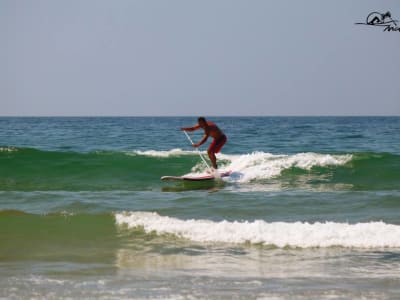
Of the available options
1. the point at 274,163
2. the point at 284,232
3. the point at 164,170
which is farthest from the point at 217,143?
the point at 284,232

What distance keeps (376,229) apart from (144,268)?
369 cm

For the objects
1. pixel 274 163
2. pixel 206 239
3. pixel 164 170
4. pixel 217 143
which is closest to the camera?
pixel 206 239

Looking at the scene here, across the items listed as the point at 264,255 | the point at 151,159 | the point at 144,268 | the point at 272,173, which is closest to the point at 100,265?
the point at 144,268

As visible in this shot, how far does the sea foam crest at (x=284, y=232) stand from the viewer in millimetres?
8617

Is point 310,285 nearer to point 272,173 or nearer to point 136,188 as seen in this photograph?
point 136,188

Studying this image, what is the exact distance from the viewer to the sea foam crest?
8617mm

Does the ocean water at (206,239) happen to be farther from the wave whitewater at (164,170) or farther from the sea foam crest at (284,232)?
the wave whitewater at (164,170)

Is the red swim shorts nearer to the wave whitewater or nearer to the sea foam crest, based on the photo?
the wave whitewater

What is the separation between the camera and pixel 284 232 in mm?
9000

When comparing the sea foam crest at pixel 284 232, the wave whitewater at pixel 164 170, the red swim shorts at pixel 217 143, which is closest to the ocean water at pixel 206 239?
the sea foam crest at pixel 284 232

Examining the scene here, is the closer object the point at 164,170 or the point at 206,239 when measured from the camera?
the point at 206,239

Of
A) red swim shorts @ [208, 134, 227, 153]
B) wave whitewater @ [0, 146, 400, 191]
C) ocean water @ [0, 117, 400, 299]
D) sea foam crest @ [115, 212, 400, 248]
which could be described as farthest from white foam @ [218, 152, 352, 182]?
sea foam crest @ [115, 212, 400, 248]

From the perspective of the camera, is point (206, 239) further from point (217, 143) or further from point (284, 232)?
point (217, 143)

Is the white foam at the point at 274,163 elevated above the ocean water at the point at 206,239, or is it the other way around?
the white foam at the point at 274,163
